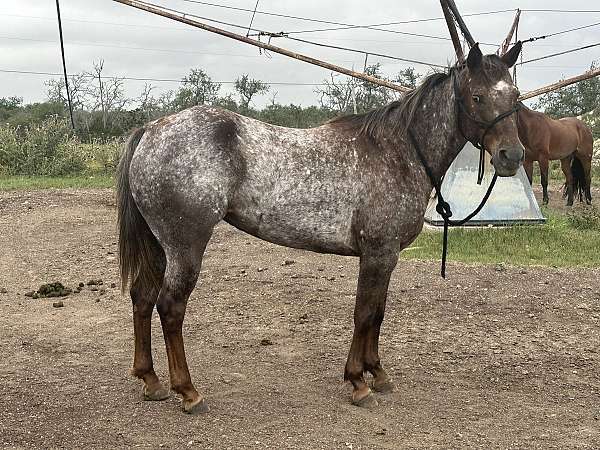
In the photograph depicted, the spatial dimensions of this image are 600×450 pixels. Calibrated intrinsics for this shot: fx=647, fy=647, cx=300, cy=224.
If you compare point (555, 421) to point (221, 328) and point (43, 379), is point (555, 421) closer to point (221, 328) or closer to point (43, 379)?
point (221, 328)

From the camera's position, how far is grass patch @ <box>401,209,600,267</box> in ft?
27.8

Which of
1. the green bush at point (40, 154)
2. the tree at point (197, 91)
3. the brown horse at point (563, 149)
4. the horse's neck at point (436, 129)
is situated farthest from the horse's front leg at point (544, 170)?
the tree at point (197, 91)

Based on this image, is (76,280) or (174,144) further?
(76,280)

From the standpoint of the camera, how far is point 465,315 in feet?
20.1

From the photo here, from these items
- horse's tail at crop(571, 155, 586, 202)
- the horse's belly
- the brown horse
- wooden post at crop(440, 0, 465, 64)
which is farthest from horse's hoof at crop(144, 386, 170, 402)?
horse's tail at crop(571, 155, 586, 202)

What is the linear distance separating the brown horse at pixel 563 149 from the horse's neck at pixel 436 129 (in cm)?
956

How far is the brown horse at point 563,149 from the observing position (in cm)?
1338

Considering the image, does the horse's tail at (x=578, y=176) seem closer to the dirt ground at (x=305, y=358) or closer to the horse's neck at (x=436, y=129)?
the dirt ground at (x=305, y=358)

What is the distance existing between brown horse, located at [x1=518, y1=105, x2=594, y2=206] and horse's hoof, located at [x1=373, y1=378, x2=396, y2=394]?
978cm

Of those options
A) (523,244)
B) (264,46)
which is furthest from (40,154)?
(523,244)

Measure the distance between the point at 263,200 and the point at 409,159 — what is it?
1.01 m

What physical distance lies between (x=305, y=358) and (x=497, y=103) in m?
2.42

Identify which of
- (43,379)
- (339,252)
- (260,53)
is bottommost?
(43,379)

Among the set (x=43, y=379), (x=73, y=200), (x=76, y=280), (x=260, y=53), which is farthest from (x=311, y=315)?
(x=73, y=200)
